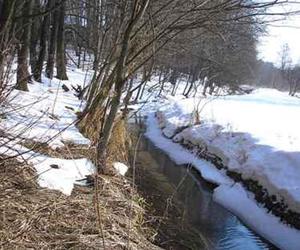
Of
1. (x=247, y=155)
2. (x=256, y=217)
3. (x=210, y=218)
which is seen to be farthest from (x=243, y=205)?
(x=247, y=155)

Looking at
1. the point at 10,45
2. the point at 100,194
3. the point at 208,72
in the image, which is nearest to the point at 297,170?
the point at 100,194

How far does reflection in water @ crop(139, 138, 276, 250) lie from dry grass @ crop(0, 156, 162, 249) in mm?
1084

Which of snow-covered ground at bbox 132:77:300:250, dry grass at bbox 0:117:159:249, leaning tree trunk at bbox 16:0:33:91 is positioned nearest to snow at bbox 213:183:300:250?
snow-covered ground at bbox 132:77:300:250

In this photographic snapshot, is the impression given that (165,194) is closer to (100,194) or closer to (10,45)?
(100,194)

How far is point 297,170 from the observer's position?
10.3m

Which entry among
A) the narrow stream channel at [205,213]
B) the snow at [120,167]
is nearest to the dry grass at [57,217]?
the narrow stream channel at [205,213]

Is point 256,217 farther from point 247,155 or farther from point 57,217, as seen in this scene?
point 57,217

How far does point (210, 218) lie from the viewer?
9641 millimetres

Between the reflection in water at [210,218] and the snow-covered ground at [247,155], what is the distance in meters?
0.24

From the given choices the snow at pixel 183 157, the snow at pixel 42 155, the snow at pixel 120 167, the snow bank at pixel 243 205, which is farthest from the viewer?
the snow at pixel 183 157

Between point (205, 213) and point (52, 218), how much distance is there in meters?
5.14

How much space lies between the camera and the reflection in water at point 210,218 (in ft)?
27.6

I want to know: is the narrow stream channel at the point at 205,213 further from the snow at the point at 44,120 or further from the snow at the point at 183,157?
the snow at the point at 44,120

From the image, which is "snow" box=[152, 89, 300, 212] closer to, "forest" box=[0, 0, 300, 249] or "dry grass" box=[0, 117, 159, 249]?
"forest" box=[0, 0, 300, 249]
